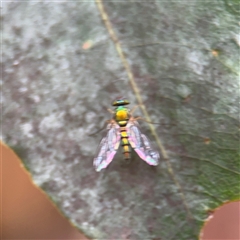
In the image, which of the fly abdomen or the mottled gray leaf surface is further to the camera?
the fly abdomen

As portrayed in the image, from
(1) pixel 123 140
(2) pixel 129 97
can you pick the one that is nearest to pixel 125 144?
(1) pixel 123 140

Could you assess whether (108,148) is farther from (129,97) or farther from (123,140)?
(129,97)

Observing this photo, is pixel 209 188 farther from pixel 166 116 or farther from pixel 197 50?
pixel 197 50

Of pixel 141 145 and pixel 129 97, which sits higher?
pixel 129 97

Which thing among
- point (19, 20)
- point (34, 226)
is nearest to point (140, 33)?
point (19, 20)

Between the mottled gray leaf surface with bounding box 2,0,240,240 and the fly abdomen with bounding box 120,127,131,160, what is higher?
the mottled gray leaf surface with bounding box 2,0,240,240
